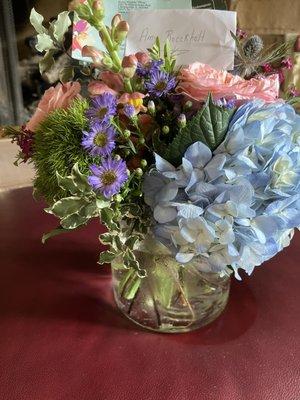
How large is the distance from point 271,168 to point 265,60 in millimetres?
166

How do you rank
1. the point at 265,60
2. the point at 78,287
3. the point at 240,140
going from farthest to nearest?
the point at 78,287
the point at 265,60
the point at 240,140

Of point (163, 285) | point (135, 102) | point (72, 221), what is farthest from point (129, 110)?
point (163, 285)

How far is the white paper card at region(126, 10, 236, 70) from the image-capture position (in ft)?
Answer: 1.78

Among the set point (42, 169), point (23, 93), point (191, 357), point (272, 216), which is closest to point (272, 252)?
point (272, 216)

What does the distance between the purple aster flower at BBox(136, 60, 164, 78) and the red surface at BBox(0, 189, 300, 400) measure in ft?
1.09

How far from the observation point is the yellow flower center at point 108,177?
1.42ft

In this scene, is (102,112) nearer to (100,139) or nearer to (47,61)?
(100,139)

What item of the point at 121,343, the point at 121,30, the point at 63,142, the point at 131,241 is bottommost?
the point at 121,343

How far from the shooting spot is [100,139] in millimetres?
438

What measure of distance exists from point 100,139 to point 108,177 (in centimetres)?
4

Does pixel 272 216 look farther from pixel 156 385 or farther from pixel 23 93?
pixel 23 93

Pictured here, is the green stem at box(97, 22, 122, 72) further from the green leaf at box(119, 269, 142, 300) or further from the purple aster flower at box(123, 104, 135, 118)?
the green leaf at box(119, 269, 142, 300)

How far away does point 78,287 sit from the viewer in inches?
Answer: 27.1

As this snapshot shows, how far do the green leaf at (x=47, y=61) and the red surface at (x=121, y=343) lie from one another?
32 cm
